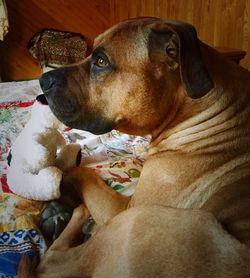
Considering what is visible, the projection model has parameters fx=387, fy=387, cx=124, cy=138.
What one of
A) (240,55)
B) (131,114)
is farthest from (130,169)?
(240,55)

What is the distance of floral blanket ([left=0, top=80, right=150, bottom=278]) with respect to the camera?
1298 millimetres

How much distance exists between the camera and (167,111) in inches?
53.6

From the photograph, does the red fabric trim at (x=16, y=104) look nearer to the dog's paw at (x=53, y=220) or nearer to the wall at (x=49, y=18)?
the dog's paw at (x=53, y=220)

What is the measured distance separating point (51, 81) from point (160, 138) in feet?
1.48

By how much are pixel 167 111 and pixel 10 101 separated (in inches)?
65.0

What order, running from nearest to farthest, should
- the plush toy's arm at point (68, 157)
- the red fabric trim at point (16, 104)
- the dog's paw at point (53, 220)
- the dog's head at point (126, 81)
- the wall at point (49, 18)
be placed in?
the dog's head at point (126, 81), the dog's paw at point (53, 220), the plush toy's arm at point (68, 157), the red fabric trim at point (16, 104), the wall at point (49, 18)

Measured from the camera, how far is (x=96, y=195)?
1.51m

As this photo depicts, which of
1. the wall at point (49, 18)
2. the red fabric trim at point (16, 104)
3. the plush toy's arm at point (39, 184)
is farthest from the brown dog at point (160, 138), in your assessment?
the wall at point (49, 18)

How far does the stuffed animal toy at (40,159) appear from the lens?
145cm

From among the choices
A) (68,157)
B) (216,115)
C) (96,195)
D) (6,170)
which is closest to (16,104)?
(6,170)

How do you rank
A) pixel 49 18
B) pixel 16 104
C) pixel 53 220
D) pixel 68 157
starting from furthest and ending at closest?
pixel 49 18
pixel 16 104
pixel 68 157
pixel 53 220

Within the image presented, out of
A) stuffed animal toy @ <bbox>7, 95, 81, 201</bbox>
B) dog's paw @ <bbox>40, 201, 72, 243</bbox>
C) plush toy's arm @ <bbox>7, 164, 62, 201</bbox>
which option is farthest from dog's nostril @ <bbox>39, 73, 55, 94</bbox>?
dog's paw @ <bbox>40, 201, 72, 243</bbox>

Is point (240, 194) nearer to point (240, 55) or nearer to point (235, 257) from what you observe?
point (235, 257)

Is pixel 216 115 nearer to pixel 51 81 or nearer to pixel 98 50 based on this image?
pixel 98 50
